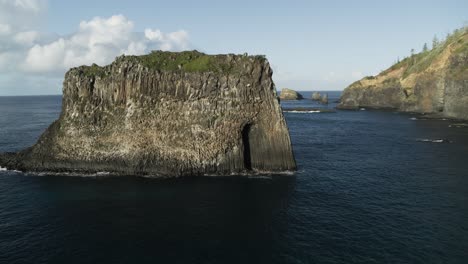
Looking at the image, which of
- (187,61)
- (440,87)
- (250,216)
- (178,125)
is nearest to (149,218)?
(250,216)

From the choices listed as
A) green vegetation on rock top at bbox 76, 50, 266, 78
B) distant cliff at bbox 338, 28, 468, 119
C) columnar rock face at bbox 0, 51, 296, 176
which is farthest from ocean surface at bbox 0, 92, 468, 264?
distant cliff at bbox 338, 28, 468, 119

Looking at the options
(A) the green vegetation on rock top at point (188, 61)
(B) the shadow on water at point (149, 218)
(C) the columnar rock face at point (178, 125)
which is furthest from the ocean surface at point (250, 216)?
(A) the green vegetation on rock top at point (188, 61)

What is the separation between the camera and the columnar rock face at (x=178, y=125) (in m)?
63.2

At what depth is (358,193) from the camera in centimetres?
5503

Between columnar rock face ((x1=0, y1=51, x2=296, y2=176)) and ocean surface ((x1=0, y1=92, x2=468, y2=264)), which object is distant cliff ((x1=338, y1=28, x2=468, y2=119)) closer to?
ocean surface ((x1=0, y1=92, x2=468, y2=264))

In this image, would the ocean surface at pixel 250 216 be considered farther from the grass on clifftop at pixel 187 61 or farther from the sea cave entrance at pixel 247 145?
the grass on clifftop at pixel 187 61

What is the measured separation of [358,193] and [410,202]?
23.7 ft

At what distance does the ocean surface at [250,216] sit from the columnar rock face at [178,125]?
386 centimetres

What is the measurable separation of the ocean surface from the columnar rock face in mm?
3861

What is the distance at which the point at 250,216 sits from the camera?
151 feet

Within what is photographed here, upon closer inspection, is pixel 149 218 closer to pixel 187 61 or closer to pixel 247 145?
pixel 247 145

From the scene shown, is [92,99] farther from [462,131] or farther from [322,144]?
[462,131]

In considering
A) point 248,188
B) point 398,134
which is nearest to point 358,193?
point 248,188

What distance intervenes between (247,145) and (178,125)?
1261 centimetres
